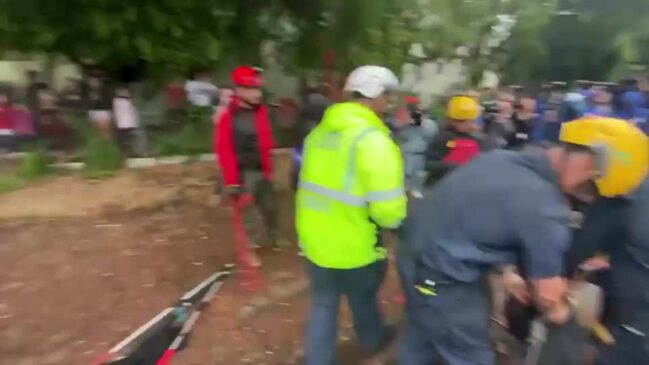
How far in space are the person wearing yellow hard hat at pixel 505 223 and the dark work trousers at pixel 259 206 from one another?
2.81 metres

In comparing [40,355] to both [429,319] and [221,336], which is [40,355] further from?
[429,319]

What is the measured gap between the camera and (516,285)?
10.7ft

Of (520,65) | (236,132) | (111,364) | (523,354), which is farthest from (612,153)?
(520,65)

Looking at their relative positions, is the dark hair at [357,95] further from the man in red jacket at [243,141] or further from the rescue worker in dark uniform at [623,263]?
the man in red jacket at [243,141]

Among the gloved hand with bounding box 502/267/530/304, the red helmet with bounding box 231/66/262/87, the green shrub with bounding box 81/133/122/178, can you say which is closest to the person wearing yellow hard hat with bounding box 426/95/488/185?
the red helmet with bounding box 231/66/262/87

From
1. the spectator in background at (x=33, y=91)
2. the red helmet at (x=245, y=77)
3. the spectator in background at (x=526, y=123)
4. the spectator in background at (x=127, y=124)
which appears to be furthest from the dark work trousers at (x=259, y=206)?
the spectator in background at (x=33, y=91)

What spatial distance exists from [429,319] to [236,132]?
2.84m

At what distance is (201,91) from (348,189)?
7.20 metres

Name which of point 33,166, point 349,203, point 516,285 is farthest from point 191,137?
point 516,285

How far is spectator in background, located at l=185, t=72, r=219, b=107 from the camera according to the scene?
10359mm

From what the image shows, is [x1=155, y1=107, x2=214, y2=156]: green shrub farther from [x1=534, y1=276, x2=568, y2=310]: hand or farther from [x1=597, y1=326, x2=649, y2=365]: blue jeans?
[x1=534, y1=276, x2=568, y2=310]: hand

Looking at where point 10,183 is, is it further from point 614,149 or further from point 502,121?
point 614,149

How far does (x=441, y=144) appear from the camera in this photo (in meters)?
5.16

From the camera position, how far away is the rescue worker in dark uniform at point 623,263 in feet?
9.86
